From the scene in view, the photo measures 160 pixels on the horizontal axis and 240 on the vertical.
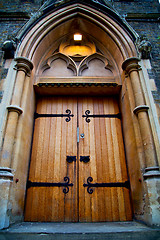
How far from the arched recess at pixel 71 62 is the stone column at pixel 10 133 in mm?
100

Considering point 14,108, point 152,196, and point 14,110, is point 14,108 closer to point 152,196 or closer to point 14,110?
point 14,110

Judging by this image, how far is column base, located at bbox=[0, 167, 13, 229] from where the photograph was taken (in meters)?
2.26

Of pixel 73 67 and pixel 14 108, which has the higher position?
pixel 73 67

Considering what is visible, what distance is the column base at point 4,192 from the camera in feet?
7.40

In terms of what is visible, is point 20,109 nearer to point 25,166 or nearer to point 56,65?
point 25,166

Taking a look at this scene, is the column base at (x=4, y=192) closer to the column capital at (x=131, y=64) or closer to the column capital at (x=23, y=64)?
the column capital at (x=23, y=64)

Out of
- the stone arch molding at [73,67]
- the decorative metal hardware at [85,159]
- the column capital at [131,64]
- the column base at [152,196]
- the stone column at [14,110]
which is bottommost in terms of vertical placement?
the column base at [152,196]

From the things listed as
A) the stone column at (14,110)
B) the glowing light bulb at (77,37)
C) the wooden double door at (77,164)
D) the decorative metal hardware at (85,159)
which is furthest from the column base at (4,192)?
the glowing light bulb at (77,37)

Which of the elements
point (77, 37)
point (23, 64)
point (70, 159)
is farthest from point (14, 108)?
point (77, 37)

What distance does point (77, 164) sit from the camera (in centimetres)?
340

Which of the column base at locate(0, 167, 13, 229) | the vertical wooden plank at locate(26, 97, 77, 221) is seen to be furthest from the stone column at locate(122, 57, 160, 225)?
the column base at locate(0, 167, 13, 229)

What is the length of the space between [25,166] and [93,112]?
185cm

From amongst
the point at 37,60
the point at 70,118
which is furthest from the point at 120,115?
the point at 37,60

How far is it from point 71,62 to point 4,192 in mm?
3242
